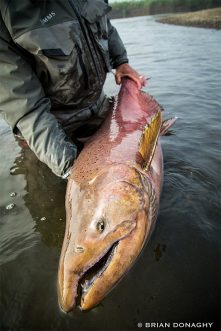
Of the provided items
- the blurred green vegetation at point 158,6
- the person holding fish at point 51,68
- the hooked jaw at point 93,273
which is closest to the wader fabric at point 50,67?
the person holding fish at point 51,68

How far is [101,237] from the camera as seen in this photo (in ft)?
7.06

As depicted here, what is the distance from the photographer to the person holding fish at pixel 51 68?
116 inches

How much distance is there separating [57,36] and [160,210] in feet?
6.14

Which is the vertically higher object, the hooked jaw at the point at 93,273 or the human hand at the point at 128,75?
the human hand at the point at 128,75

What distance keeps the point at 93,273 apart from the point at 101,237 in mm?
223

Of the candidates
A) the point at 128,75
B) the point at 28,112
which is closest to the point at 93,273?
the point at 28,112

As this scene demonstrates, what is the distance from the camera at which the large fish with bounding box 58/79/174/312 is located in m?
2.07

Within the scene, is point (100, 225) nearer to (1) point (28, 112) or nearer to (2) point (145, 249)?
(2) point (145, 249)

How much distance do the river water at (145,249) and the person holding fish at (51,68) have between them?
0.67m

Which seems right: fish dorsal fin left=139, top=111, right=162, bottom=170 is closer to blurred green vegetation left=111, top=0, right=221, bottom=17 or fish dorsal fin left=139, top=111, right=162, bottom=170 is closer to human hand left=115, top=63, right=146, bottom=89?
human hand left=115, top=63, right=146, bottom=89

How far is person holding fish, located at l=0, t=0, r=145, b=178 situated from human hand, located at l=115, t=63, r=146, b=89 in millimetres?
394

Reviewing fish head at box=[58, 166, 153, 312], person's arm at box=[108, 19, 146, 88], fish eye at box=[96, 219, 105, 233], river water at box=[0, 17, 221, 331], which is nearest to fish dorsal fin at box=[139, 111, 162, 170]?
fish head at box=[58, 166, 153, 312]

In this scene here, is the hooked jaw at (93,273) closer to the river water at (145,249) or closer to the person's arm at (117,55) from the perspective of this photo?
the river water at (145,249)

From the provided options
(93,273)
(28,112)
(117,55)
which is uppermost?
(28,112)
